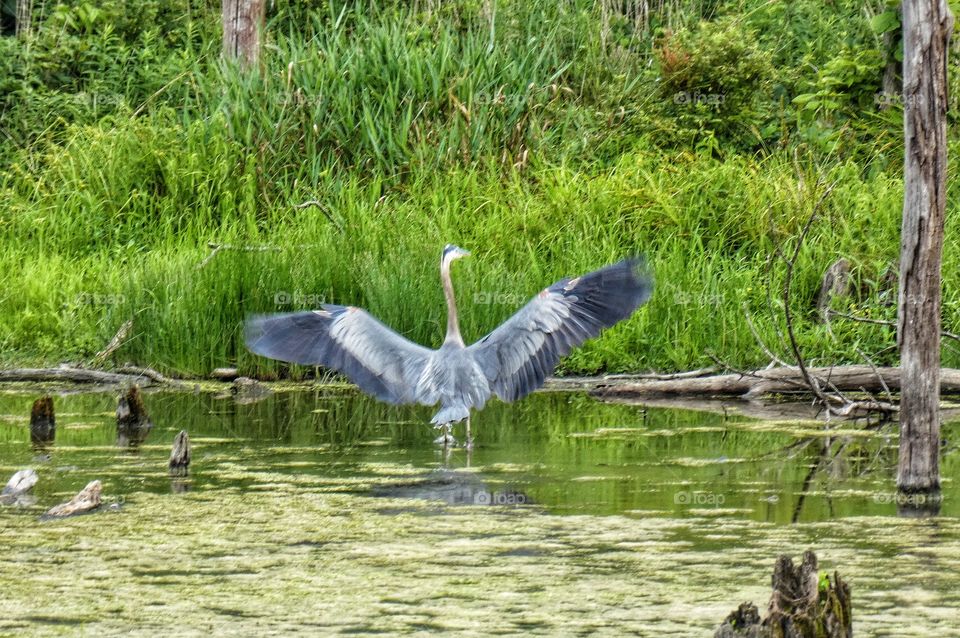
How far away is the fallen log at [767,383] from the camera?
8.44 metres

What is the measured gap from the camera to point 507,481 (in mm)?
6480

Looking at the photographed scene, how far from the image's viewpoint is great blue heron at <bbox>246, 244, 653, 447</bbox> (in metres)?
7.20

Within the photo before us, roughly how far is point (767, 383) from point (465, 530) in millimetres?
3693

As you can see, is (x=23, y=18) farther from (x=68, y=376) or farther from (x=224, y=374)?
(x=224, y=374)

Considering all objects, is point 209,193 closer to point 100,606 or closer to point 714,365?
point 714,365

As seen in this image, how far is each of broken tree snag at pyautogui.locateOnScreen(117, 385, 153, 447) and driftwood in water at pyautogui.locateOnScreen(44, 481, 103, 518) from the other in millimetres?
2020

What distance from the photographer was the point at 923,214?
5641 millimetres

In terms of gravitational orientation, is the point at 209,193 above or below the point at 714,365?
above

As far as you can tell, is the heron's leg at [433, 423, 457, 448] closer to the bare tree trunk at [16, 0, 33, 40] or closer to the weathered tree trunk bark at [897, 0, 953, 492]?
the weathered tree trunk bark at [897, 0, 953, 492]

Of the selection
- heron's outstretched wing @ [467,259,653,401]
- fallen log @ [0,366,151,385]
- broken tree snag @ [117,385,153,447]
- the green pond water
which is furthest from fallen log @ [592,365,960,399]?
fallen log @ [0,366,151,385]

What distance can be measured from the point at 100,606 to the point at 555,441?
3498 millimetres

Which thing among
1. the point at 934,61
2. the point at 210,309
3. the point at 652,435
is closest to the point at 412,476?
the point at 652,435

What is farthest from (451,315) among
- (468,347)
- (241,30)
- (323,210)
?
(241,30)

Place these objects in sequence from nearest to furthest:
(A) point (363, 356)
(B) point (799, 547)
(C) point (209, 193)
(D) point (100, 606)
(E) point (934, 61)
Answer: (D) point (100, 606) → (B) point (799, 547) → (E) point (934, 61) → (A) point (363, 356) → (C) point (209, 193)
